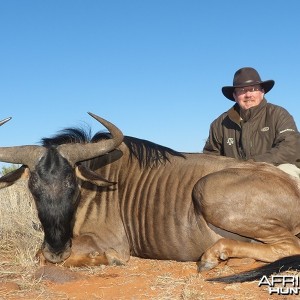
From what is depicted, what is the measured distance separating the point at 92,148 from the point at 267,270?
6.98 ft

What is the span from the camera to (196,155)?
221 inches

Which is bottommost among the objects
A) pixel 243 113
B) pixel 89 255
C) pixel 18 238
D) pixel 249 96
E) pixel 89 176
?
pixel 18 238

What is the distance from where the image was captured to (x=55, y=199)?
189 inches

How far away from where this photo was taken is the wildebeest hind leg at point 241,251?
477 centimetres

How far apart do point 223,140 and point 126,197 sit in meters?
2.20

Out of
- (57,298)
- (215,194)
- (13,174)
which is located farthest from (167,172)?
(57,298)

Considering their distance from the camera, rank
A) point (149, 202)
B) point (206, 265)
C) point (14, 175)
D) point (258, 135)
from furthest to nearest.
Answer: point (258, 135)
point (149, 202)
point (14, 175)
point (206, 265)

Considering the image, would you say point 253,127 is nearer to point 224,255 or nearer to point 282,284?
point 224,255

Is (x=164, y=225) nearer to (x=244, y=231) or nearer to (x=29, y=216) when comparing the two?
(x=244, y=231)

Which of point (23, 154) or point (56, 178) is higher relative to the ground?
point (23, 154)

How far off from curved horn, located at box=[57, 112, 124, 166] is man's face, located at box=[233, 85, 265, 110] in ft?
7.62

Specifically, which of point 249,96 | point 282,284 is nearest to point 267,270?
point 282,284

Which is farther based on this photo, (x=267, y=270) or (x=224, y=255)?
(x=224, y=255)

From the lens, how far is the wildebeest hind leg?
15.6ft
